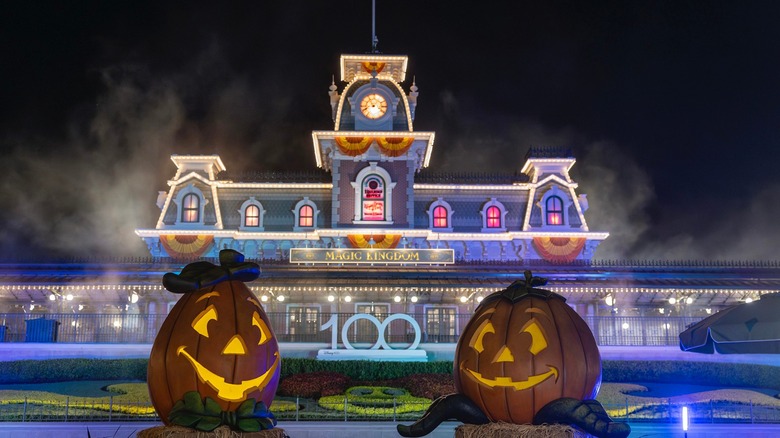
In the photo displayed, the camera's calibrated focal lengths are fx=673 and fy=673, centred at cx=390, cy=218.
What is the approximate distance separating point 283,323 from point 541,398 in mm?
21100

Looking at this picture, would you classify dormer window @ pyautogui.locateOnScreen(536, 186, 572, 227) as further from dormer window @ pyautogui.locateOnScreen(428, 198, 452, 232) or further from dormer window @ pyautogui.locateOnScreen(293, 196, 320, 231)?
dormer window @ pyautogui.locateOnScreen(293, 196, 320, 231)

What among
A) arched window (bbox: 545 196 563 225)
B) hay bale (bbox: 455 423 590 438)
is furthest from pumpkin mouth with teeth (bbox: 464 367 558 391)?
arched window (bbox: 545 196 563 225)

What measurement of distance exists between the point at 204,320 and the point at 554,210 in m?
34.7

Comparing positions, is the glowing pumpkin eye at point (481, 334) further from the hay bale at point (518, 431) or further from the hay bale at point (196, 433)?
the hay bale at point (196, 433)

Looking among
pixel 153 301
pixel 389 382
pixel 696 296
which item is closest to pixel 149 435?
pixel 389 382

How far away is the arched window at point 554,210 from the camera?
3991cm

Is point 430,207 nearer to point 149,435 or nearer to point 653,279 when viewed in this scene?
point 653,279

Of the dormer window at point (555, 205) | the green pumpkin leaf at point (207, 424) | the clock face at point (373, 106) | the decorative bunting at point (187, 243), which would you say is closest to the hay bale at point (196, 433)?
the green pumpkin leaf at point (207, 424)

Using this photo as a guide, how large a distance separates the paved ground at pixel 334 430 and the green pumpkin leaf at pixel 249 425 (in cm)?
553

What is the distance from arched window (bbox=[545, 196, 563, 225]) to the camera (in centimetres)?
3991

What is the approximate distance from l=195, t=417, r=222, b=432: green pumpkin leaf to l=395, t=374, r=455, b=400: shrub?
10.4 meters

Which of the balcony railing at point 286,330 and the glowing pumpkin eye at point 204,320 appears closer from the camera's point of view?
the glowing pumpkin eye at point 204,320

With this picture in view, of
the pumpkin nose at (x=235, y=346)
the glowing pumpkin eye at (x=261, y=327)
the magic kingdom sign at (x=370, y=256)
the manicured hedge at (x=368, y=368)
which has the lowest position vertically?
the manicured hedge at (x=368, y=368)

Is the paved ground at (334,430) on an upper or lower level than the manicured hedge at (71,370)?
lower
